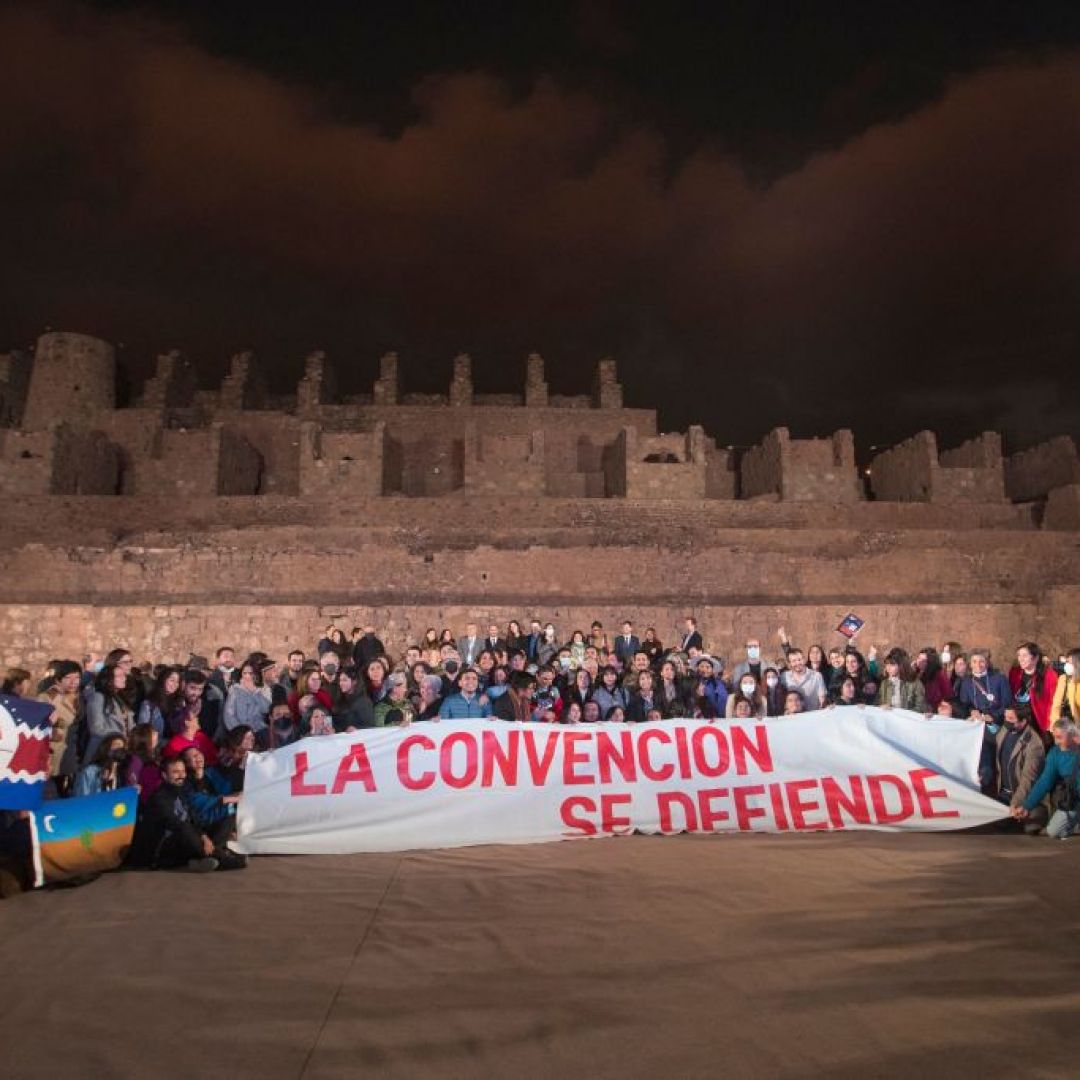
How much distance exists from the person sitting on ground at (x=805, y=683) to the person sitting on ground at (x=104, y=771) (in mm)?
6583

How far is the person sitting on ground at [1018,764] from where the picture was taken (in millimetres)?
6863

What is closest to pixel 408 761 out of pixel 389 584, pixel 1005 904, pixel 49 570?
pixel 1005 904

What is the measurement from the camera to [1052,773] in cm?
680

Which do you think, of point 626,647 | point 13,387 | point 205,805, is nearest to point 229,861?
point 205,805

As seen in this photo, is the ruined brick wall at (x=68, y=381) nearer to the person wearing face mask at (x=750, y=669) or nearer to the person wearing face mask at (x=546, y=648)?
the person wearing face mask at (x=546, y=648)

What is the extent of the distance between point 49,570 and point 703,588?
15.0 meters

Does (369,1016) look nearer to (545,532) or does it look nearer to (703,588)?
(703,588)

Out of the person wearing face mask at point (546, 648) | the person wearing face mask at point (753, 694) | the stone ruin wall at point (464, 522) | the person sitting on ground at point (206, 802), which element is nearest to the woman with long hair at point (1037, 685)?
the person wearing face mask at point (753, 694)

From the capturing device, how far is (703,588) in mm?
18406

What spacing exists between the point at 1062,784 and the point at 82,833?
7909 mm

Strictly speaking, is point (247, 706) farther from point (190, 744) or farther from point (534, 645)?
point (534, 645)

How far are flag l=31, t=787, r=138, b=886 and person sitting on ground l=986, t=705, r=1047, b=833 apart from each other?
7270 millimetres

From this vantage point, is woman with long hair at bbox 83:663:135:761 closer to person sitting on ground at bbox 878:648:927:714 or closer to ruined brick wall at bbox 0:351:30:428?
person sitting on ground at bbox 878:648:927:714

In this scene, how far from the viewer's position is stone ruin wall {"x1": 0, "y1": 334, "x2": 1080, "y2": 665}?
16.6 meters
